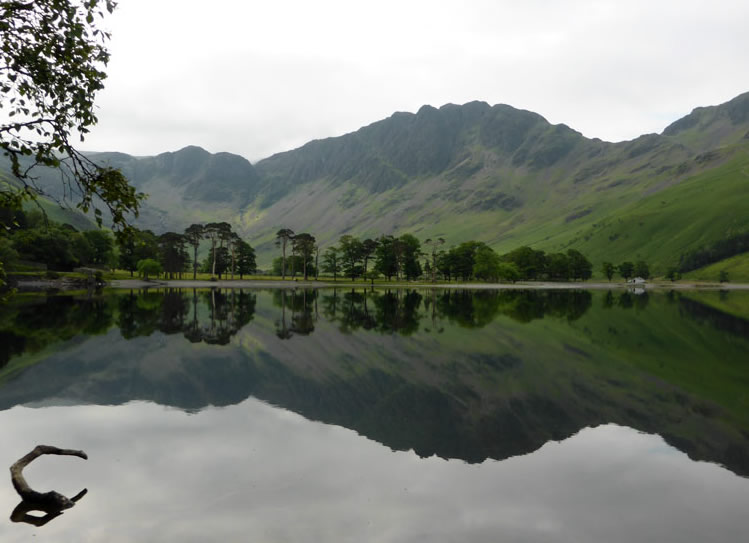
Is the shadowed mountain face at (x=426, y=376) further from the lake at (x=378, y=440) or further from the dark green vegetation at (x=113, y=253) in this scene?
the dark green vegetation at (x=113, y=253)

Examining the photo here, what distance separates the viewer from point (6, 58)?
7551 mm

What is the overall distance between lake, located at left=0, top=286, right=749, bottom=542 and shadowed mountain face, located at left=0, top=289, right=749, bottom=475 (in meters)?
0.14

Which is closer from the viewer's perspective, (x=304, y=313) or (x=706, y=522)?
(x=706, y=522)

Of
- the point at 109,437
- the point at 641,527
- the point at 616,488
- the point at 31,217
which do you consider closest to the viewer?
the point at 641,527

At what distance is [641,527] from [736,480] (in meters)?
4.72

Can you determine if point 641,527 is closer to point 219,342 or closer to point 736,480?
point 736,480

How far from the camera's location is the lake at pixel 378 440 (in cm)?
968

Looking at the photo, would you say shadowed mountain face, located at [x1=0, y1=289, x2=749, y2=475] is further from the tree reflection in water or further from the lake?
the tree reflection in water

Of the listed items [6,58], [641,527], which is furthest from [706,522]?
[6,58]

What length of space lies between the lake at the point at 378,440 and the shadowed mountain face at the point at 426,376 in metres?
0.14

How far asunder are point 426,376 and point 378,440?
28.4ft

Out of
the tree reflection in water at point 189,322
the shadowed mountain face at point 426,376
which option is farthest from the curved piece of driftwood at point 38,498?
the tree reflection in water at point 189,322

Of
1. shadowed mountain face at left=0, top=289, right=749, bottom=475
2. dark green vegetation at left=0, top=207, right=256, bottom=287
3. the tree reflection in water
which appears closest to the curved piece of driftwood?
shadowed mountain face at left=0, top=289, right=749, bottom=475

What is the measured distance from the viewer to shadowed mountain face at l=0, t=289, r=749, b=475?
52.2 feet
